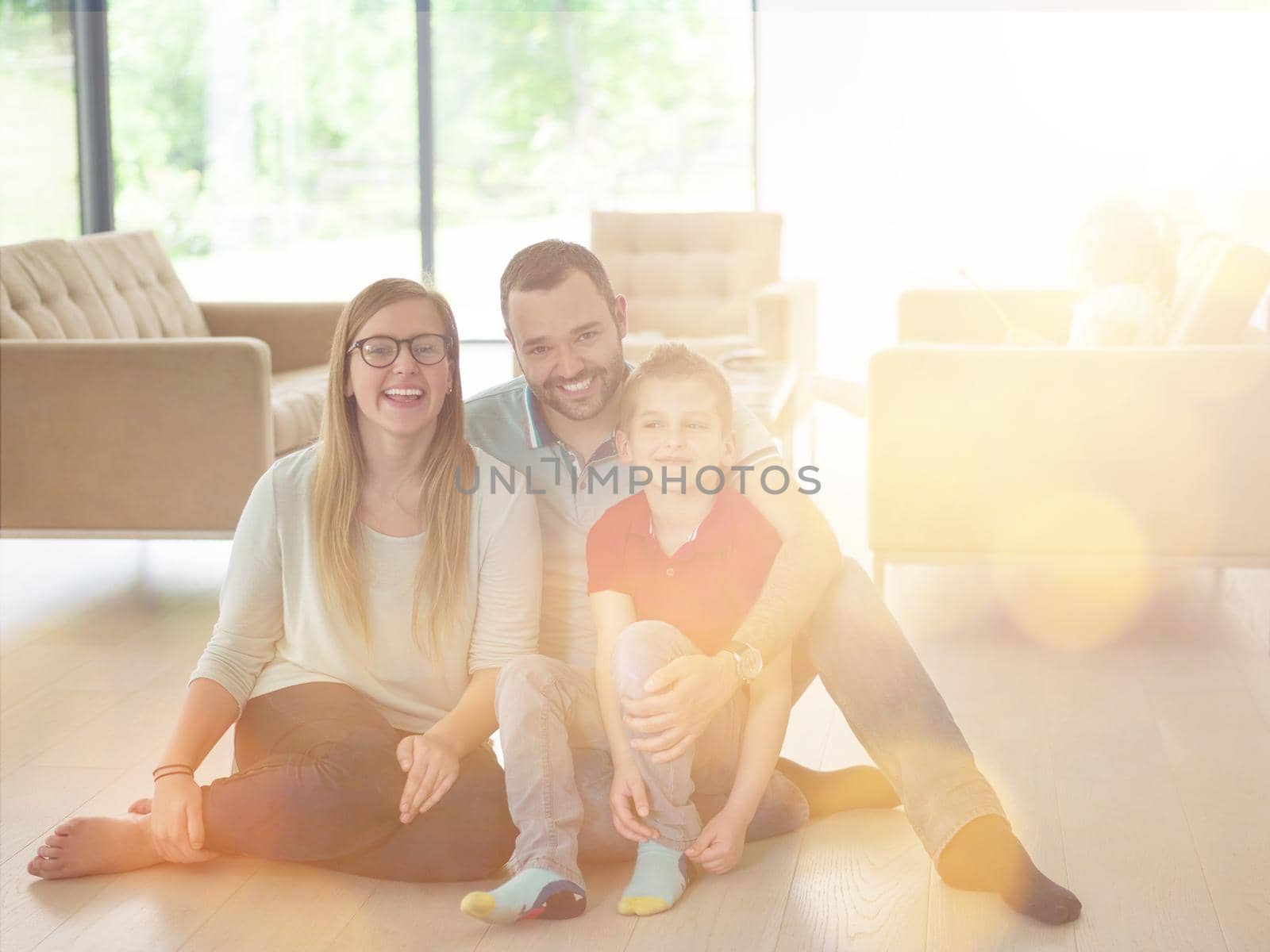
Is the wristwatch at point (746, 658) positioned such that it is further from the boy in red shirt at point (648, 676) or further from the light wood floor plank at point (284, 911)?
the light wood floor plank at point (284, 911)

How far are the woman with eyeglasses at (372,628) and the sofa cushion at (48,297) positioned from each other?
76.4 inches

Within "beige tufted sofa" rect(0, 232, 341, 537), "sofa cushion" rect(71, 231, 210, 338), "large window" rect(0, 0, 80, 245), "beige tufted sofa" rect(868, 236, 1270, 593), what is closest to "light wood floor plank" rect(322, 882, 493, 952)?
"beige tufted sofa" rect(868, 236, 1270, 593)

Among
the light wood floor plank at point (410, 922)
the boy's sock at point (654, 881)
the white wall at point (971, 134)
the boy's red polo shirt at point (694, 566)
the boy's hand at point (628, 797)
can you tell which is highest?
the white wall at point (971, 134)

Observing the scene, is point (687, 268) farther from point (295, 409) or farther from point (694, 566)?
point (694, 566)

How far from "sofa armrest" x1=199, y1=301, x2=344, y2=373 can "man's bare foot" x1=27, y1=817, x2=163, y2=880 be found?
112 inches

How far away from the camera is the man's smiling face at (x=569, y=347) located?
221cm

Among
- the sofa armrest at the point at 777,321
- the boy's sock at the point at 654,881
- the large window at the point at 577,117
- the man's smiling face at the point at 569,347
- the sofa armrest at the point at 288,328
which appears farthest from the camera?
the large window at the point at 577,117

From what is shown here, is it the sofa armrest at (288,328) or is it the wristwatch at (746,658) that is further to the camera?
the sofa armrest at (288,328)

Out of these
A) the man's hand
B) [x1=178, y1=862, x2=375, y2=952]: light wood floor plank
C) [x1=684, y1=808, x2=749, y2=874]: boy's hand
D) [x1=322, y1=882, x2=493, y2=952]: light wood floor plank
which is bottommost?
[x1=322, y1=882, x2=493, y2=952]: light wood floor plank

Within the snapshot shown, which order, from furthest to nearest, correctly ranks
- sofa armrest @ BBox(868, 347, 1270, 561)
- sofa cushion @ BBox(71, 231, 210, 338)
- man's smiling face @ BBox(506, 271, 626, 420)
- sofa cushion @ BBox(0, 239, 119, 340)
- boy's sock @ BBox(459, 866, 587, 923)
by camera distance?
sofa cushion @ BBox(71, 231, 210, 338) → sofa cushion @ BBox(0, 239, 119, 340) → sofa armrest @ BBox(868, 347, 1270, 561) → man's smiling face @ BBox(506, 271, 626, 420) → boy's sock @ BBox(459, 866, 587, 923)

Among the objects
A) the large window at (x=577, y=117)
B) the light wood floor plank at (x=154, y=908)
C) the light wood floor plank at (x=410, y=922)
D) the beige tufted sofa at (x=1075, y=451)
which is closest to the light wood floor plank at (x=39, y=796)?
the light wood floor plank at (x=154, y=908)

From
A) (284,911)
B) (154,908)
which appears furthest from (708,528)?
(154,908)

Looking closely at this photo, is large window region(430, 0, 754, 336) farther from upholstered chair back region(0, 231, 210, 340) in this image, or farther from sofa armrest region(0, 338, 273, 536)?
sofa armrest region(0, 338, 273, 536)

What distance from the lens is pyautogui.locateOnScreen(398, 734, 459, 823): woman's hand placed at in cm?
203
